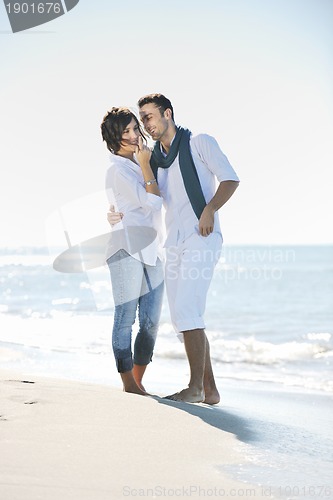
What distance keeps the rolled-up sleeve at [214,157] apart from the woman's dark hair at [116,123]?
14.0 inches

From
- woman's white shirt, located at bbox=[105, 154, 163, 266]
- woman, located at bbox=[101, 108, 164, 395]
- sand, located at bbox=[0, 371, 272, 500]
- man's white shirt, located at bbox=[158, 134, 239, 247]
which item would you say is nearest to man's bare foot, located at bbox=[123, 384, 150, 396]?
woman, located at bbox=[101, 108, 164, 395]

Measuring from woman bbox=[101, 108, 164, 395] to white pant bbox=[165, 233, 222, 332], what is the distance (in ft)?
0.64

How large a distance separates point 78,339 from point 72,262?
16.9ft

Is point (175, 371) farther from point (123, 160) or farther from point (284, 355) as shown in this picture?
point (123, 160)

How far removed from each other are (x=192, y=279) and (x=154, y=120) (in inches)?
34.1

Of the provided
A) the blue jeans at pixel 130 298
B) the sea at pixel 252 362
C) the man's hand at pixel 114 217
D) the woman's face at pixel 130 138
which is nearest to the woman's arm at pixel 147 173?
the woman's face at pixel 130 138

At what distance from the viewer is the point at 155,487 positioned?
7.41 feet

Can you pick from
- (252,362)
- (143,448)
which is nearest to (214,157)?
(143,448)

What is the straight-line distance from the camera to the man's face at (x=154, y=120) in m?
3.91

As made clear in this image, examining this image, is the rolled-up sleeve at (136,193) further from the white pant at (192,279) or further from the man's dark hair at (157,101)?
the man's dark hair at (157,101)

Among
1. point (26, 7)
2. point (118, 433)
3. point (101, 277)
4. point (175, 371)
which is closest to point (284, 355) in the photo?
point (175, 371)

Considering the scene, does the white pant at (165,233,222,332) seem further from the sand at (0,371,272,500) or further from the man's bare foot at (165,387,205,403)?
the sand at (0,371,272,500)

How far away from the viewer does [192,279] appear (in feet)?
12.6

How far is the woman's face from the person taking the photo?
3896mm
